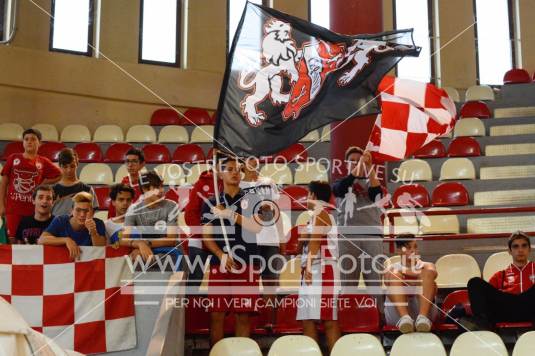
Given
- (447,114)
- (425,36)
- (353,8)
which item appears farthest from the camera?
(425,36)

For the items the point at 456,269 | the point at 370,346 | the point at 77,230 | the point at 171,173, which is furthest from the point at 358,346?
the point at 171,173

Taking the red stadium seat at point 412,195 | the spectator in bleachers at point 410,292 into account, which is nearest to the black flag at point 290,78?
the spectator in bleachers at point 410,292

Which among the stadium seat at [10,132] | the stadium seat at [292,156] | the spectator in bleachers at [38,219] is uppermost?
the stadium seat at [10,132]

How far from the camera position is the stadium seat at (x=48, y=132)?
1177 centimetres

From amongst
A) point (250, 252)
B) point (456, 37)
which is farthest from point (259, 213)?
point (456, 37)

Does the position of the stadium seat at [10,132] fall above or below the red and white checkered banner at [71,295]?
above

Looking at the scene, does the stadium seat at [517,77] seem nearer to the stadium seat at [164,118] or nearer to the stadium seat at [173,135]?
the stadium seat at [173,135]

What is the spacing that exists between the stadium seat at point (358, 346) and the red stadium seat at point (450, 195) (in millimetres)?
3866

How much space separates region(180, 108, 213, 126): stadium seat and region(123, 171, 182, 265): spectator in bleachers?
6.22 metres

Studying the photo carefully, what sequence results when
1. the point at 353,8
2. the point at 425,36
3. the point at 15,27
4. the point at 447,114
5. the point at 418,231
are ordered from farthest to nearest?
the point at 425,36
the point at 15,27
the point at 353,8
the point at 418,231
the point at 447,114

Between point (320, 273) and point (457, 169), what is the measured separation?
15.0ft

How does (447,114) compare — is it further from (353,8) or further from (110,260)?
(110,260)

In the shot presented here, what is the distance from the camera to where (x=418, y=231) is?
8406 millimetres

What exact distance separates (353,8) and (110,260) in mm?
4757
